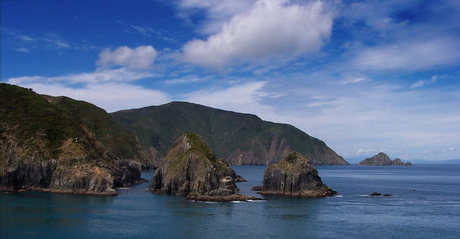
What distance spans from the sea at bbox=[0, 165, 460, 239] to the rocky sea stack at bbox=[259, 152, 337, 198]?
8584mm

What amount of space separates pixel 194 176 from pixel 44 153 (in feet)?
155

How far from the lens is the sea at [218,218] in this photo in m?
→ 64.6

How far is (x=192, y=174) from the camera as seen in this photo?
111m

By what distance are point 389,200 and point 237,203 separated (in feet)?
151

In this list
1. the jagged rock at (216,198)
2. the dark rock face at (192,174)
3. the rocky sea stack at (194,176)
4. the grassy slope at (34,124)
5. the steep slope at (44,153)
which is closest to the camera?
the jagged rock at (216,198)

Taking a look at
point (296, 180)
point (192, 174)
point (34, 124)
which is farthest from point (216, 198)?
point (34, 124)

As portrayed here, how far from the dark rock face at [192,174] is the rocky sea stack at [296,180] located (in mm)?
16104

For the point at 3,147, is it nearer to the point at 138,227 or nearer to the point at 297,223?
the point at 138,227

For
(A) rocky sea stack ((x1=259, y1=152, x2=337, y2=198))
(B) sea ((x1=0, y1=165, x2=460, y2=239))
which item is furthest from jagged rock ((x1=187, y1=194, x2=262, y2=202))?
(A) rocky sea stack ((x1=259, y1=152, x2=337, y2=198))

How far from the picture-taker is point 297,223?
74062mm

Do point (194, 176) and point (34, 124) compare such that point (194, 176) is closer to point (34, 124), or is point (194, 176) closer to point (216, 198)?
point (216, 198)

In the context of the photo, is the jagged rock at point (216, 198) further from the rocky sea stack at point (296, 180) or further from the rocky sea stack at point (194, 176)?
the rocky sea stack at point (296, 180)

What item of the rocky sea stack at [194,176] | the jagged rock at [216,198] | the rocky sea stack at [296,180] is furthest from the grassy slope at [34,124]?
the rocky sea stack at [296,180]

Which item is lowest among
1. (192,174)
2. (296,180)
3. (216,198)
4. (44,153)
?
(216,198)
